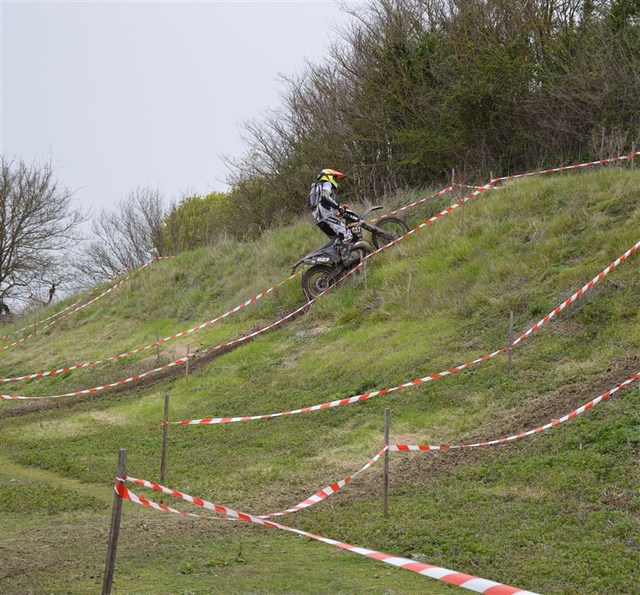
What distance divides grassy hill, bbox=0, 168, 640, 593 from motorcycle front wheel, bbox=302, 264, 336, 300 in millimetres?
651

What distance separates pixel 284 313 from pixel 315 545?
12217mm

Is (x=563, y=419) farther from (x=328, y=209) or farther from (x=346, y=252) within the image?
(x=328, y=209)

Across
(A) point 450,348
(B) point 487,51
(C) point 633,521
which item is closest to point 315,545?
(C) point 633,521

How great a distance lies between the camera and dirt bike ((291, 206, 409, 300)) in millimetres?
19156

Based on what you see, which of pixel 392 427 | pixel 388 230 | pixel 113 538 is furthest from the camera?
pixel 388 230

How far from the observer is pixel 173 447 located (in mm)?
13109

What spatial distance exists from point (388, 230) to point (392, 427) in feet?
31.4

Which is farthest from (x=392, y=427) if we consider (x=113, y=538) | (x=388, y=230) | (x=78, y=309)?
(x=78, y=309)

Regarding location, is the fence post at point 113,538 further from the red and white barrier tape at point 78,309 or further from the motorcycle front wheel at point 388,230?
the red and white barrier tape at point 78,309

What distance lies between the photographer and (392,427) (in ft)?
38.4

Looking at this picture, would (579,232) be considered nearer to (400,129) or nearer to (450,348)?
(450,348)

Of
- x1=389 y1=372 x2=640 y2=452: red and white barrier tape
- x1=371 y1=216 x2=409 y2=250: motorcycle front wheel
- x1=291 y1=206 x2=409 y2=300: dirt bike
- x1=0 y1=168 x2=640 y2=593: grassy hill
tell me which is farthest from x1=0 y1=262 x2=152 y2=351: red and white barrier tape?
x1=389 y1=372 x2=640 y2=452: red and white barrier tape

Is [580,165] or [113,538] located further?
[580,165]

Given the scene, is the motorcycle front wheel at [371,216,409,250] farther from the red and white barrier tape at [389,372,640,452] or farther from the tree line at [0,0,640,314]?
the red and white barrier tape at [389,372,640,452]
